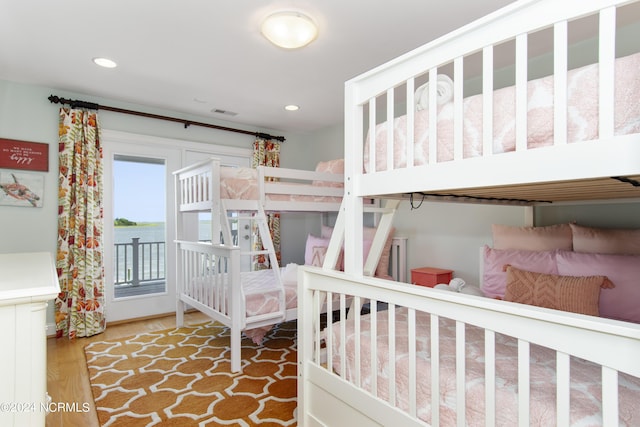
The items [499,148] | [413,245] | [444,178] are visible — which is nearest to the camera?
[499,148]

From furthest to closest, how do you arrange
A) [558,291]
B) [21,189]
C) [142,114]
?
[142,114] < [21,189] < [558,291]

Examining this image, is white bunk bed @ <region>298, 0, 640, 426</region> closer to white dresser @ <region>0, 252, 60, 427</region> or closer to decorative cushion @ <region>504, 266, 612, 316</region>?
decorative cushion @ <region>504, 266, 612, 316</region>

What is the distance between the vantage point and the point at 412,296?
3.91 feet

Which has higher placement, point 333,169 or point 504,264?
point 333,169

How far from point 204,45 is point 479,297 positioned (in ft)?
7.54

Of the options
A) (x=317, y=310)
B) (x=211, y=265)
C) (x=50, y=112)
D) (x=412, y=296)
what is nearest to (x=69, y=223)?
(x=50, y=112)

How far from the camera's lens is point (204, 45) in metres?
2.35

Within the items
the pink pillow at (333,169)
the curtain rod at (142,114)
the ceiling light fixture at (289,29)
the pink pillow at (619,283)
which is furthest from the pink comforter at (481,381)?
the curtain rod at (142,114)

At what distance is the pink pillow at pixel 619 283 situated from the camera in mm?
1654

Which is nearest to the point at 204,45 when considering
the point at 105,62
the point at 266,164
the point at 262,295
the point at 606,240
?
the point at 105,62

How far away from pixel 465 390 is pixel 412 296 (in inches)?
12.5

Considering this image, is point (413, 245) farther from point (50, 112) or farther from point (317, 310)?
point (50, 112)

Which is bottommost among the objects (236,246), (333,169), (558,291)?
(558,291)

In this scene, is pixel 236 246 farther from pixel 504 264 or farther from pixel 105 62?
pixel 504 264
